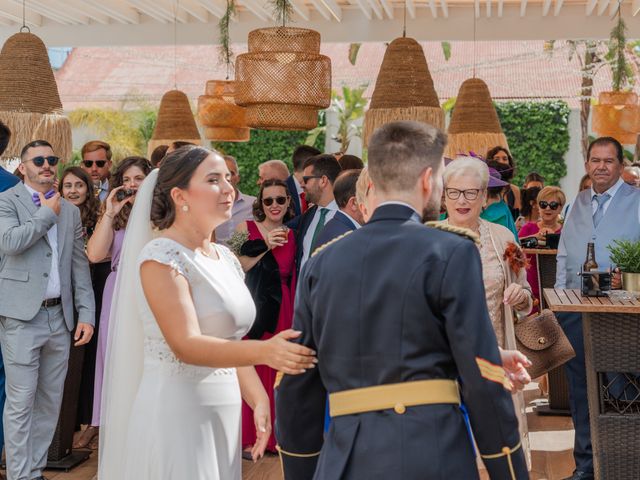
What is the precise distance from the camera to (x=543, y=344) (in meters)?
4.79

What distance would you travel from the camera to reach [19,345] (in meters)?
5.23

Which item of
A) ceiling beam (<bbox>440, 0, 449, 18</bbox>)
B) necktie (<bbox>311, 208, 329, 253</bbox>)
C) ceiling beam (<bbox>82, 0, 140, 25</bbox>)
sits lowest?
necktie (<bbox>311, 208, 329, 253</bbox>)

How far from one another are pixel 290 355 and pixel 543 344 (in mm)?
2598

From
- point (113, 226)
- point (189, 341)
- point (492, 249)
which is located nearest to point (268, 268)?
point (113, 226)

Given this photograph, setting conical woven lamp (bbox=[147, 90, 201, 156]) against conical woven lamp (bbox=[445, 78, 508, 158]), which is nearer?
conical woven lamp (bbox=[445, 78, 508, 158])

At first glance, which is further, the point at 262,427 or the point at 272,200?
the point at 272,200

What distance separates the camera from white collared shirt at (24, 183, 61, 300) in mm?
5391

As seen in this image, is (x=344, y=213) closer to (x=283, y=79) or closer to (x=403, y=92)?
(x=283, y=79)

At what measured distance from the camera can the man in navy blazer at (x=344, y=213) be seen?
5.31 metres

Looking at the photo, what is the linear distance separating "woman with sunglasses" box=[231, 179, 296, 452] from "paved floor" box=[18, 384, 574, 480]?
37 centimetres

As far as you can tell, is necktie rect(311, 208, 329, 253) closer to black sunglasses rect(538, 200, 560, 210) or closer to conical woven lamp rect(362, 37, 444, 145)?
conical woven lamp rect(362, 37, 444, 145)

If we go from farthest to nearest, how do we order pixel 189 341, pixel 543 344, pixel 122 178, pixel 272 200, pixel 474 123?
pixel 474 123 → pixel 272 200 → pixel 122 178 → pixel 543 344 → pixel 189 341

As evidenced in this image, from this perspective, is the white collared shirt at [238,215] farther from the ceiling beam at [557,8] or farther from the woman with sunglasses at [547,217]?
the ceiling beam at [557,8]

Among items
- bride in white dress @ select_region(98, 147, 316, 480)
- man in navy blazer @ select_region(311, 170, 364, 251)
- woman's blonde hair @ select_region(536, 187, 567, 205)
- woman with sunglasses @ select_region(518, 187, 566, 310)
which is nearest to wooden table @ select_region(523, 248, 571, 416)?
woman with sunglasses @ select_region(518, 187, 566, 310)
